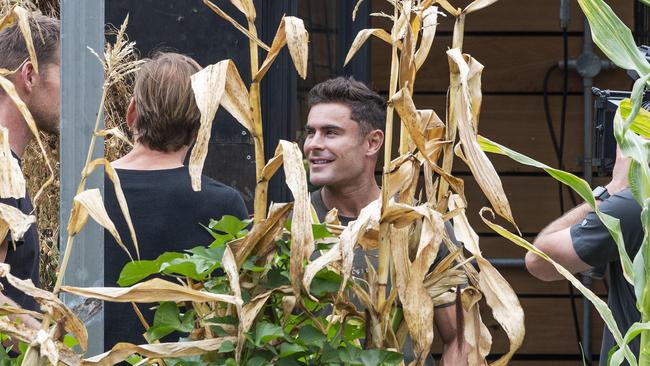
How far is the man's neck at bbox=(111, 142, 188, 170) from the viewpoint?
7.70 feet

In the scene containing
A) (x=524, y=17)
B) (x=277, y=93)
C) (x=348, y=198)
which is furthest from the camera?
(x=524, y=17)

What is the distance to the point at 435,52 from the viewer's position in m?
4.40

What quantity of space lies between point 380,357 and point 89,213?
0.37 m

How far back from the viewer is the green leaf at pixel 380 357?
1.29 meters

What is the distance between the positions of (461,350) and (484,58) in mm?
3116

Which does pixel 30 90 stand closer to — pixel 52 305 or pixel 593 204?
pixel 52 305

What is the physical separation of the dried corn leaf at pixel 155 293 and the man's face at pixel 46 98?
956 millimetres

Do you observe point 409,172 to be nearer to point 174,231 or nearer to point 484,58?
point 174,231

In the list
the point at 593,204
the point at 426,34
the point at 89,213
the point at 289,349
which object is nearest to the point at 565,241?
the point at 426,34

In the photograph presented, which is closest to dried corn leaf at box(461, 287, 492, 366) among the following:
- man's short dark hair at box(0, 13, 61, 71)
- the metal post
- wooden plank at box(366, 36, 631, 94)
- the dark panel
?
man's short dark hair at box(0, 13, 61, 71)

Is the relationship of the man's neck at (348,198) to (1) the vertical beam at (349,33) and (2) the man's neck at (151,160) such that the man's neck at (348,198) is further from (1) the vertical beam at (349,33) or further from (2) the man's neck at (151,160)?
(1) the vertical beam at (349,33)

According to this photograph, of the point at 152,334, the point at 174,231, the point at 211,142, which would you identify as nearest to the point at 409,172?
the point at 152,334

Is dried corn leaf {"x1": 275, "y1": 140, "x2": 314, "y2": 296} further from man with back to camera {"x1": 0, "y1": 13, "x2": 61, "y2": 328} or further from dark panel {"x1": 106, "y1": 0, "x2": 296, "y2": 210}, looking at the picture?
dark panel {"x1": 106, "y1": 0, "x2": 296, "y2": 210}

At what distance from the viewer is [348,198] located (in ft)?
8.66
